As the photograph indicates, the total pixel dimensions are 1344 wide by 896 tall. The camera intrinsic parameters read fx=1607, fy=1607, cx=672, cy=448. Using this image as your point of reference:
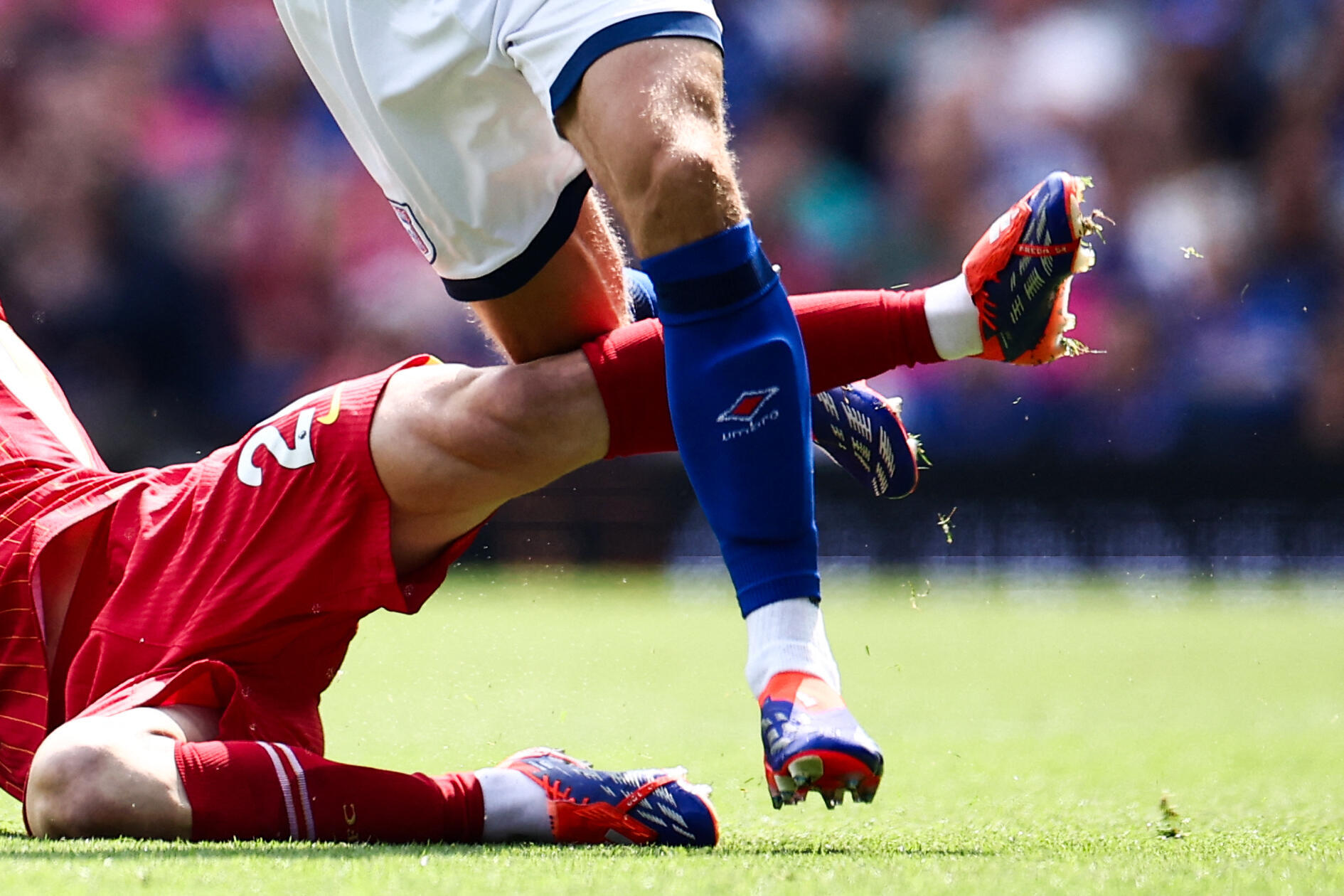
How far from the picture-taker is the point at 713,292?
1.67 meters

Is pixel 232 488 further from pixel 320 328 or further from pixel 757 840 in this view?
pixel 320 328

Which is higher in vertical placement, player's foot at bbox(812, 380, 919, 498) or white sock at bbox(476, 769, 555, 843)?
player's foot at bbox(812, 380, 919, 498)

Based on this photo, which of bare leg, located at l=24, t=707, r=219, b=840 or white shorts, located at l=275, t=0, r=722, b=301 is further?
white shorts, located at l=275, t=0, r=722, b=301

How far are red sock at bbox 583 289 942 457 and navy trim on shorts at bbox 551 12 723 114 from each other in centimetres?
38

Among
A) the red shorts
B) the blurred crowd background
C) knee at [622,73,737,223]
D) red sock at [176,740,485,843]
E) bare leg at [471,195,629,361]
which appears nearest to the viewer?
knee at [622,73,737,223]

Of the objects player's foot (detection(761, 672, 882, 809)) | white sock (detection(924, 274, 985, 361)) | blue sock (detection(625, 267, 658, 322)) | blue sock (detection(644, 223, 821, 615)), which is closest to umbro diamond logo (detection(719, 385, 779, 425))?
blue sock (detection(644, 223, 821, 615))

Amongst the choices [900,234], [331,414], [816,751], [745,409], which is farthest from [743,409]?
[900,234]

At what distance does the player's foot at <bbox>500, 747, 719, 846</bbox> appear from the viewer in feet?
5.79

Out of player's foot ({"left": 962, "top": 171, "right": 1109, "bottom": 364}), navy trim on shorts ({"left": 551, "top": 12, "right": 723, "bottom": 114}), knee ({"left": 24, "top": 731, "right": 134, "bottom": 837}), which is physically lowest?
knee ({"left": 24, "top": 731, "right": 134, "bottom": 837})

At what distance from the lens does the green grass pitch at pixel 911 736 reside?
1.48 metres

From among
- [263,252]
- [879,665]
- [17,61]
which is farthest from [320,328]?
[879,665]

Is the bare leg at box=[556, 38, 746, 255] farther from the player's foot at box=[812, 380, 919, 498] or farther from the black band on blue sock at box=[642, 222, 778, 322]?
the player's foot at box=[812, 380, 919, 498]

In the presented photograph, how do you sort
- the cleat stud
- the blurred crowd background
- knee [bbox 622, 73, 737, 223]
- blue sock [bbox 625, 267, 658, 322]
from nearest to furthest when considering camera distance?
the cleat stud < knee [bbox 622, 73, 737, 223] < blue sock [bbox 625, 267, 658, 322] < the blurred crowd background

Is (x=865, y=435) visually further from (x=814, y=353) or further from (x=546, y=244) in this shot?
(x=546, y=244)
